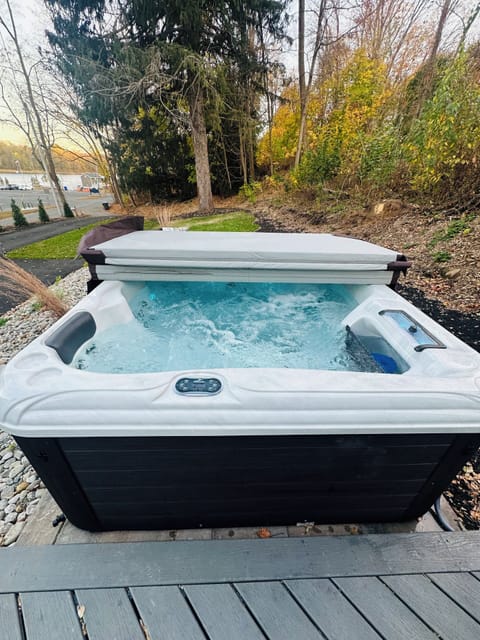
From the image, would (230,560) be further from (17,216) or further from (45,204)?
(45,204)

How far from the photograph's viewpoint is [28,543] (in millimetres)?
985

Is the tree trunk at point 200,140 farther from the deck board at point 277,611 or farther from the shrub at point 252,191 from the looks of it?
the deck board at point 277,611

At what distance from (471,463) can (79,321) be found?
6.54 ft

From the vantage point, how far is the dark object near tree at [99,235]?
1.85 m

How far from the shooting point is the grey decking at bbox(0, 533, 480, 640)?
2.58 ft

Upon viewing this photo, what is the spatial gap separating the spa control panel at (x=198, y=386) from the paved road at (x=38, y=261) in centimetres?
328

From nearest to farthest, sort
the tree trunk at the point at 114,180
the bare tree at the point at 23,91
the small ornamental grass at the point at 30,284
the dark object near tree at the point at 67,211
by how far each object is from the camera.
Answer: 1. the small ornamental grass at the point at 30,284
2. the bare tree at the point at 23,91
3. the dark object near tree at the point at 67,211
4. the tree trunk at the point at 114,180

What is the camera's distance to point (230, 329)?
2.25 m

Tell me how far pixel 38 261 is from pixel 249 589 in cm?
560

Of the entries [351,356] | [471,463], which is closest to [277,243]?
[351,356]

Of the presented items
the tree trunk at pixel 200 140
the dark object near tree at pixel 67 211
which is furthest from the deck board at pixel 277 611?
the dark object near tree at pixel 67 211

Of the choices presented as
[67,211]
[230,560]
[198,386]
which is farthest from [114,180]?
[230,560]

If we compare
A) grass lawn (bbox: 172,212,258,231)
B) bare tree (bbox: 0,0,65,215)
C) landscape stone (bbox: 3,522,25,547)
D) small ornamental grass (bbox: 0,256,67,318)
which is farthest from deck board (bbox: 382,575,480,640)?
bare tree (bbox: 0,0,65,215)

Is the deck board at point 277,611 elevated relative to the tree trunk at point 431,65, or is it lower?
lower
